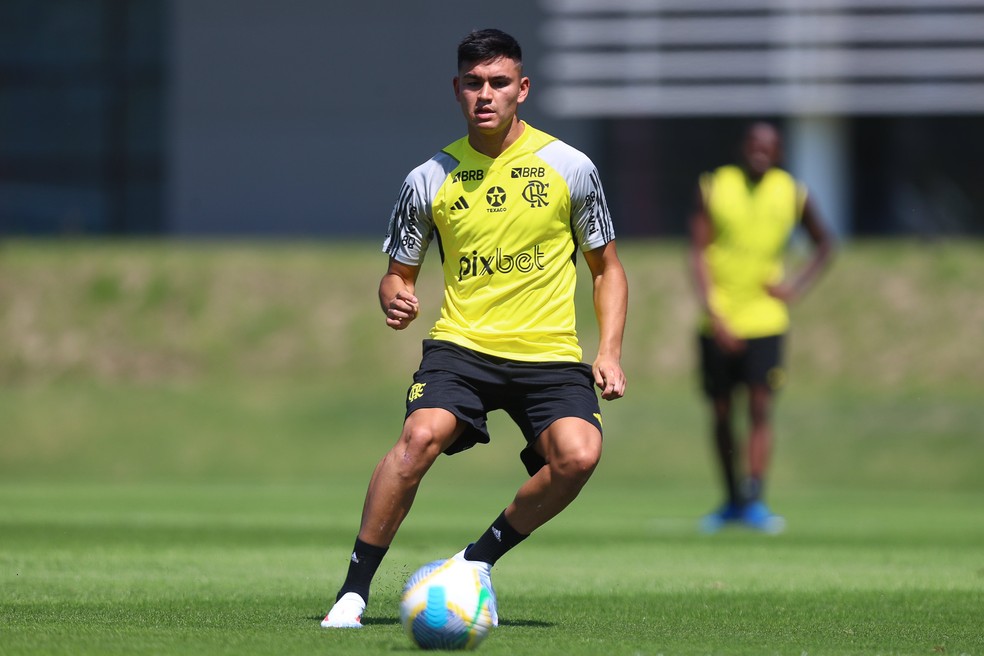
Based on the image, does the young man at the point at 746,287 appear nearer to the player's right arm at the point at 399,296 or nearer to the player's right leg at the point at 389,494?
the player's right arm at the point at 399,296

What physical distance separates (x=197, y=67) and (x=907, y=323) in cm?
1461

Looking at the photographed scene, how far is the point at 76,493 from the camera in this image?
49.3 ft

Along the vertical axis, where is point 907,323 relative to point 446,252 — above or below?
below

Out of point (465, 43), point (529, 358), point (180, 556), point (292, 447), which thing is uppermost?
point (465, 43)

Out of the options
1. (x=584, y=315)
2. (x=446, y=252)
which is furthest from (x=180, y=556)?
(x=584, y=315)

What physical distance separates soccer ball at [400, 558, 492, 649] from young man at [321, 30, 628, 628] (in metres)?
0.53

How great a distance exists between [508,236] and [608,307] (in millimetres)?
486

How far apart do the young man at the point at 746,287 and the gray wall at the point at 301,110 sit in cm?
1804

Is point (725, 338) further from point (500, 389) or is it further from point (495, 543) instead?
point (495, 543)

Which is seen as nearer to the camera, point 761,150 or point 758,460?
point 758,460

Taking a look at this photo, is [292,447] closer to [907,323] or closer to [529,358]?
[907,323]

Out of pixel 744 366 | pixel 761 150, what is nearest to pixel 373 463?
pixel 744 366

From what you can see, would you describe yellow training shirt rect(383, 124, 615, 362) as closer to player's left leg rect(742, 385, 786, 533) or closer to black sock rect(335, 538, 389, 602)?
black sock rect(335, 538, 389, 602)

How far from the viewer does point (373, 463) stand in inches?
733
